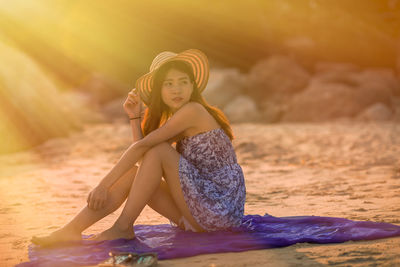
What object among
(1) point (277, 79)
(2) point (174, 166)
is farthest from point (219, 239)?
(1) point (277, 79)

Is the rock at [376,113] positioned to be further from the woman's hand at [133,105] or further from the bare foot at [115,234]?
the bare foot at [115,234]

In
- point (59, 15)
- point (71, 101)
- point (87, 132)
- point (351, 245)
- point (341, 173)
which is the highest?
point (59, 15)

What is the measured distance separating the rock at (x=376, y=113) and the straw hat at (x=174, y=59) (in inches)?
432

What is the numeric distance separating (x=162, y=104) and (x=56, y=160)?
5.65m

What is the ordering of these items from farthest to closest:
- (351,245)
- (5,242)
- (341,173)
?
(341,173) → (5,242) → (351,245)

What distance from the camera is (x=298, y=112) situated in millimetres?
14742

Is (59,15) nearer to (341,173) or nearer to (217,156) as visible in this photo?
(341,173)

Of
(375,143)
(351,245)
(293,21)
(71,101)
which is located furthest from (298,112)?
(351,245)

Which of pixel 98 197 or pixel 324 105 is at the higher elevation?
pixel 324 105

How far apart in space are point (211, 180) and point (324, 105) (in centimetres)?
1180

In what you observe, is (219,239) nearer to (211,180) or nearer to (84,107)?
(211,180)

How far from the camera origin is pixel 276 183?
615 cm

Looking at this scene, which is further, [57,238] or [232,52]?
[232,52]

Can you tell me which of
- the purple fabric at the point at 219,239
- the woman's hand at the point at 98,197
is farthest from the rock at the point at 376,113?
the woman's hand at the point at 98,197
